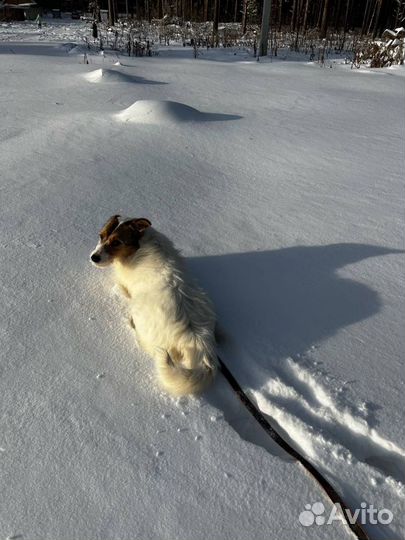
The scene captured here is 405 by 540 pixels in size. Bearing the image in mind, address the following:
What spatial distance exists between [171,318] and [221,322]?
47cm

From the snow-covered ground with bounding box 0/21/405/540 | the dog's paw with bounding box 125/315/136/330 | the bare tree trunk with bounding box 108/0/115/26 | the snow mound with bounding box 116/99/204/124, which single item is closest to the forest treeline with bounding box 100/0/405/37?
the bare tree trunk with bounding box 108/0/115/26

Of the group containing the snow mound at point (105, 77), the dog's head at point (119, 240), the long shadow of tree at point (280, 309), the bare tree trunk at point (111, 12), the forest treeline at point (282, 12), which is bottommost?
the long shadow of tree at point (280, 309)

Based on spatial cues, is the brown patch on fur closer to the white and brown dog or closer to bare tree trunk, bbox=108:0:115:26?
the white and brown dog

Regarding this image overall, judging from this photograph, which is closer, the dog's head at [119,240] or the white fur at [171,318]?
the white fur at [171,318]

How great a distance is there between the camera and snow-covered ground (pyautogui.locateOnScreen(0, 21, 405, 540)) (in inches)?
65.6

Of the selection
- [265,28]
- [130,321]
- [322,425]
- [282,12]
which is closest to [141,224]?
[130,321]

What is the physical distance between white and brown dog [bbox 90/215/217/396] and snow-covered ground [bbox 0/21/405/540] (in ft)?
0.38

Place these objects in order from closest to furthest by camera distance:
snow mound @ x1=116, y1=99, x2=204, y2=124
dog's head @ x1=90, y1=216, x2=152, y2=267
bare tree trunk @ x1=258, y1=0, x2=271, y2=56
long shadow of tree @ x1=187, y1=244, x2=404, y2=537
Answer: long shadow of tree @ x1=187, y1=244, x2=404, y2=537, dog's head @ x1=90, y1=216, x2=152, y2=267, snow mound @ x1=116, y1=99, x2=204, y2=124, bare tree trunk @ x1=258, y1=0, x2=271, y2=56

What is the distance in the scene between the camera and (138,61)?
421 inches

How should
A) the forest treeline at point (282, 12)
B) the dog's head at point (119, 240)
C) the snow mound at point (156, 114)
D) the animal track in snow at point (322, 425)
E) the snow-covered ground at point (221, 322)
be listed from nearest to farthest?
1. the snow-covered ground at point (221, 322)
2. the animal track in snow at point (322, 425)
3. the dog's head at point (119, 240)
4. the snow mound at point (156, 114)
5. the forest treeline at point (282, 12)

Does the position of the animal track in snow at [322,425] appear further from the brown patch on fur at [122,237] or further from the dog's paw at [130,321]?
the brown patch on fur at [122,237]

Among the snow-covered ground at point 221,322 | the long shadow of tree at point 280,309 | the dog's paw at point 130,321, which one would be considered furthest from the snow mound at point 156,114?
the dog's paw at point 130,321

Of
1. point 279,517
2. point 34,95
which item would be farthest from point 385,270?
point 34,95

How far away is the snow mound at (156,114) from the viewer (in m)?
5.57
